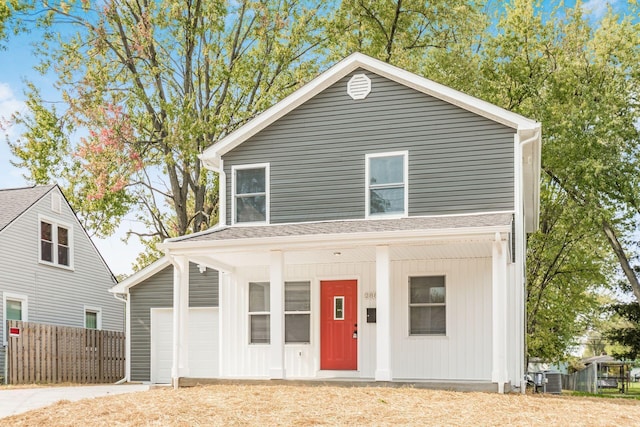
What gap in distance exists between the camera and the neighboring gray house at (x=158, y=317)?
835 inches

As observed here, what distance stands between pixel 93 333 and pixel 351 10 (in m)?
14.3

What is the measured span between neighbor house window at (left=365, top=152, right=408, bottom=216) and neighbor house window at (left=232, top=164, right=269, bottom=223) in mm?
2435

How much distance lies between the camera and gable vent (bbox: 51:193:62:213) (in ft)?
84.8

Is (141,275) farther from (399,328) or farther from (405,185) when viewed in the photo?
(405,185)

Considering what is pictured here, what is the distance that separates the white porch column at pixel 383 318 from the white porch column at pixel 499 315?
1931mm

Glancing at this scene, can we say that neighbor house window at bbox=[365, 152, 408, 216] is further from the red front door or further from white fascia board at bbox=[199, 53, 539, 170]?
the red front door

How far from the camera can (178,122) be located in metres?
25.8

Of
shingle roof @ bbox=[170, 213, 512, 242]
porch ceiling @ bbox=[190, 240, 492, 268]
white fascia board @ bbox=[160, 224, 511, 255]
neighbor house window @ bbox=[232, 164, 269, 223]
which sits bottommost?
porch ceiling @ bbox=[190, 240, 492, 268]

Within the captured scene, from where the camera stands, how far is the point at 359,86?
1744 centimetres

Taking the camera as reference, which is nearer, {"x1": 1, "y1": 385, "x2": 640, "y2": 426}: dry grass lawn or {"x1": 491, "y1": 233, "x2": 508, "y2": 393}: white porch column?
{"x1": 1, "y1": 385, "x2": 640, "y2": 426}: dry grass lawn

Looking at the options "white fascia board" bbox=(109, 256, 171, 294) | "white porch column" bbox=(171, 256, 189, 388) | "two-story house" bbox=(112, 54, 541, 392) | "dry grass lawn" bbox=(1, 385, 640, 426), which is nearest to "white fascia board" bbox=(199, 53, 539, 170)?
"two-story house" bbox=(112, 54, 541, 392)

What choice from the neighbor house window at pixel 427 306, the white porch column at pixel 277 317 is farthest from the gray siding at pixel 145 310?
the neighbor house window at pixel 427 306

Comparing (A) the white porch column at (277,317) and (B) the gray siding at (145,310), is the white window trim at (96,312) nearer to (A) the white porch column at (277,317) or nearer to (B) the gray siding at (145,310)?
(B) the gray siding at (145,310)

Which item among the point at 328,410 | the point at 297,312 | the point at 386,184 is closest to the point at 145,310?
the point at 297,312
